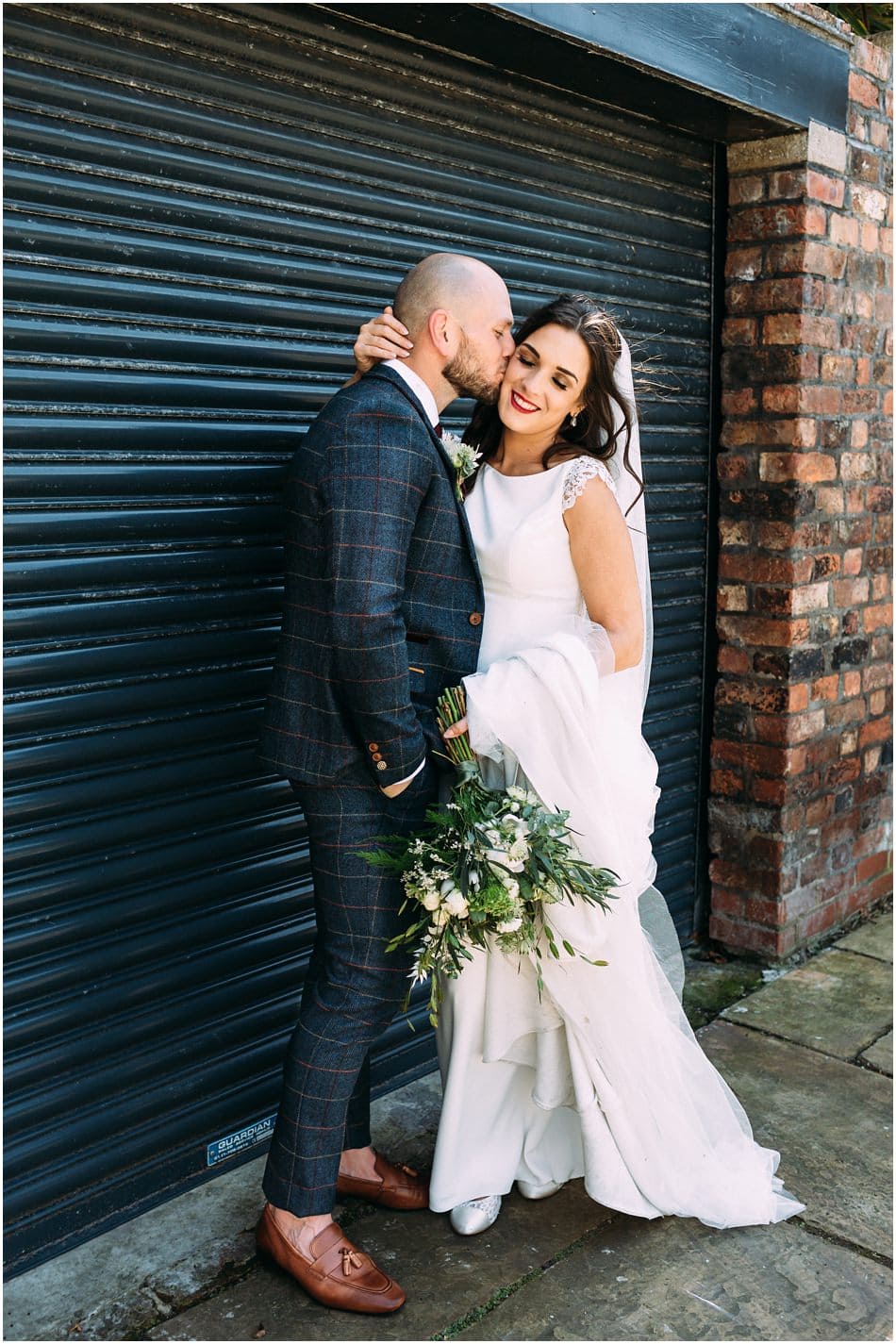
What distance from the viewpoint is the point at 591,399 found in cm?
290

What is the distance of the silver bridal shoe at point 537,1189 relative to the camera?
3000 mm

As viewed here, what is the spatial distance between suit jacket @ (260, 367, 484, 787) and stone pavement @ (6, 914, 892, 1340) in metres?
1.18

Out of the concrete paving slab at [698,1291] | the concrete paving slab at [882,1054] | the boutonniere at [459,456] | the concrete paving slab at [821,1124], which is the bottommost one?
the concrete paving slab at [882,1054]

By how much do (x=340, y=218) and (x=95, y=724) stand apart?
1.49 m

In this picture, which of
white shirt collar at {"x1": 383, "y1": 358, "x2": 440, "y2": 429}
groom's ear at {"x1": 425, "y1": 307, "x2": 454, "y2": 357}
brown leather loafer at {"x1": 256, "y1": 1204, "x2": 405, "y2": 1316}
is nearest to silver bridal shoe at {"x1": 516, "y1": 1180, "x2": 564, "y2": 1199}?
brown leather loafer at {"x1": 256, "y1": 1204, "x2": 405, "y2": 1316}

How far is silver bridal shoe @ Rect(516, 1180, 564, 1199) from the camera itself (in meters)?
3.00

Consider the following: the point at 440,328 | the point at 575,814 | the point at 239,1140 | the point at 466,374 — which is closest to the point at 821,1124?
the point at 575,814

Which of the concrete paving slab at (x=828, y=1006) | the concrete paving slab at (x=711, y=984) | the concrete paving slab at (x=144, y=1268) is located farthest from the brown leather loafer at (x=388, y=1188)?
the concrete paving slab at (x=828, y=1006)

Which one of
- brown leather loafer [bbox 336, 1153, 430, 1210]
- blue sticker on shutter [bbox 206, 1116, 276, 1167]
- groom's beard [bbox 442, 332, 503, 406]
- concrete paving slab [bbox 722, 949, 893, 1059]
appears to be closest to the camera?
groom's beard [bbox 442, 332, 503, 406]

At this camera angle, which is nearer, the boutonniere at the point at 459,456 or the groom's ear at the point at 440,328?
the groom's ear at the point at 440,328

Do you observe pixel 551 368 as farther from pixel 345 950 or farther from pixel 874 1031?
pixel 874 1031

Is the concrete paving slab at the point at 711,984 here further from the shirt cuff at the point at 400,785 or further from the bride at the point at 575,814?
the shirt cuff at the point at 400,785

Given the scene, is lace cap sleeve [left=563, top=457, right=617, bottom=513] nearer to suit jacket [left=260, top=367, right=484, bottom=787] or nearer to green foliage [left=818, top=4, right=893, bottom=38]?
suit jacket [left=260, top=367, right=484, bottom=787]

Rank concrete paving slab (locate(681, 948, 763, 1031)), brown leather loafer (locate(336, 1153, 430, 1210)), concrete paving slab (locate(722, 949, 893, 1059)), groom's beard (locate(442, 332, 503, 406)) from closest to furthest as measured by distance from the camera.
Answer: groom's beard (locate(442, 332, 503, 406)), brown leather loafer (locate(336, 1153, 430, 1210)), concrete paving slab (locate(722, 949, 893, 1059)), concrete paving slab (locate(681, 948, 763, 1031))
